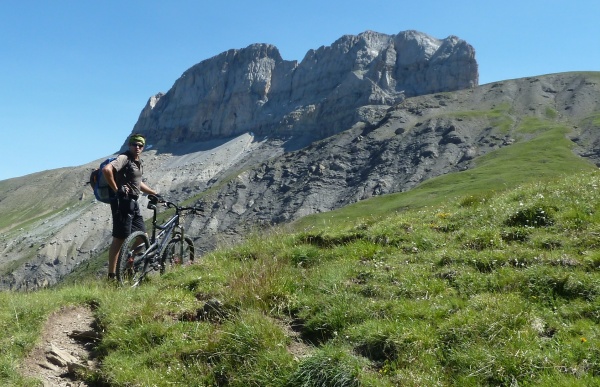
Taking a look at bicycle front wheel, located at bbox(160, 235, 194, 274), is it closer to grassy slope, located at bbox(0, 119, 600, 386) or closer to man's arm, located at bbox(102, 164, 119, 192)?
grassy slope, located at bbox(0, 119, 600, 386)

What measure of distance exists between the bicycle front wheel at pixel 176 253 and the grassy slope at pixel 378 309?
3.52ft

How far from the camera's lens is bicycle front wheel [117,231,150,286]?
1094 centimetres

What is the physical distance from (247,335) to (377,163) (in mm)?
189487

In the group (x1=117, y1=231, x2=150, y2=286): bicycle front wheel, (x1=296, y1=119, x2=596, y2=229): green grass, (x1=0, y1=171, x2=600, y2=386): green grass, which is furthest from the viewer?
(x1=296, y1=119, x2=596, y2=229): green grass

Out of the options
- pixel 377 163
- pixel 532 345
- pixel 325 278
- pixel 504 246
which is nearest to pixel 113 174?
pixel 325 278

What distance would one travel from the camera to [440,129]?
194750 mm

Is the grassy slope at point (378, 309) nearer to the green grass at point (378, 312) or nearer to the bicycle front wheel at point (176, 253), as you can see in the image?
the green grass at point (378, 312)

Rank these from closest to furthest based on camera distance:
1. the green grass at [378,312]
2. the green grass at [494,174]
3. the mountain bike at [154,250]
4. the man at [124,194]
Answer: the green grass at [378,312], the mountain bike at [154,250], the man at [124,194], the green grass at [494,174]

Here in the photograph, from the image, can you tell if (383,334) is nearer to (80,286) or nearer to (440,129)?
(80,286)

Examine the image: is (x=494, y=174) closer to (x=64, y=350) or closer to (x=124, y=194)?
(x=124, y=194)

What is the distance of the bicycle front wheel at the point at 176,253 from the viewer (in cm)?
1246

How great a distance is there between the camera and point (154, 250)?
12.1 m

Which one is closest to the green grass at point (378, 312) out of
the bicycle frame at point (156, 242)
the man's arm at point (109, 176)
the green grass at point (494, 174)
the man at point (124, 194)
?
the bicycle frame at point (156, 242)

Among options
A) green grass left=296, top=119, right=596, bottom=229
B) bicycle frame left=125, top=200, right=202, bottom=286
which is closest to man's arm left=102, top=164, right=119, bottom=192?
bicycle frame left=125, top=200, right=202, bottom=286
